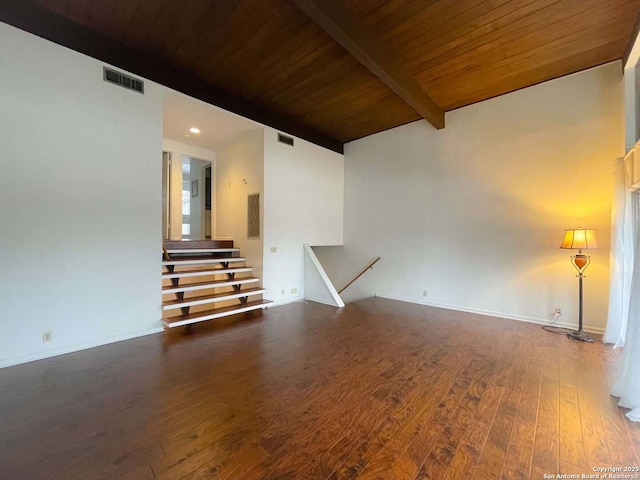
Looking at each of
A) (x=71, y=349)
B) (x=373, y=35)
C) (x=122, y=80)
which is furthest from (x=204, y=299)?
(x=373, y=35)

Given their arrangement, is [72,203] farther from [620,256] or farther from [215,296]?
[620,256]

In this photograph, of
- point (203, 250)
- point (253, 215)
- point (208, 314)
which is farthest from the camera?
point (253, 215)

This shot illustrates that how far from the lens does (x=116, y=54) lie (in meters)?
3.41

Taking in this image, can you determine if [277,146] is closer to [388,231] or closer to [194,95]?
[194,95]

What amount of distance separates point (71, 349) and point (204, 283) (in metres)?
1.74

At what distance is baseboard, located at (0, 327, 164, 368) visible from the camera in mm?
2777

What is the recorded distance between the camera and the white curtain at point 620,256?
3.21 meters

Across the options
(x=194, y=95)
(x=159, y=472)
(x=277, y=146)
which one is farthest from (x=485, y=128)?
(x=159, y=472)

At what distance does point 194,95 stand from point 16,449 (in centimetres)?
431

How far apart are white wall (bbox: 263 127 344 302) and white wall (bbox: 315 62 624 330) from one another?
3.15ft

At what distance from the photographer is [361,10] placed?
2920mm

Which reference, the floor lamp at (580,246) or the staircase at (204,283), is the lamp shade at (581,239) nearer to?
the floor lamp at (580,246)

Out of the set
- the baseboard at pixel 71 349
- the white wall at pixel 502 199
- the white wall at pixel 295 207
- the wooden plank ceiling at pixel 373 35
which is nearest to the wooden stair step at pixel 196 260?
the white wall at pixel 295 207

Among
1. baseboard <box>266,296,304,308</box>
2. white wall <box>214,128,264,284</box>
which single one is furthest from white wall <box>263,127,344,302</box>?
white wall <box>214,128,264,284</box>
